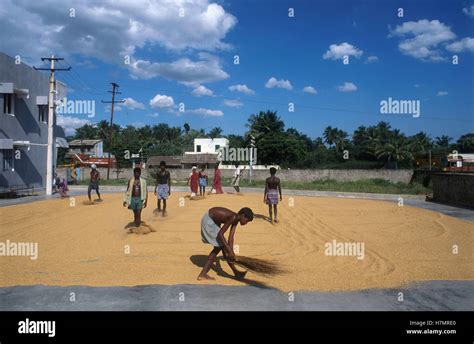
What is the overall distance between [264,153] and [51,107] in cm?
3593

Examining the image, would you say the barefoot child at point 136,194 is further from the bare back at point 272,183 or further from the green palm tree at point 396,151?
the green palm tree at point 396,151

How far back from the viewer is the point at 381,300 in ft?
17.3

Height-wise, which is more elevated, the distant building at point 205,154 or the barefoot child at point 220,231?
the distant building at point 205,154

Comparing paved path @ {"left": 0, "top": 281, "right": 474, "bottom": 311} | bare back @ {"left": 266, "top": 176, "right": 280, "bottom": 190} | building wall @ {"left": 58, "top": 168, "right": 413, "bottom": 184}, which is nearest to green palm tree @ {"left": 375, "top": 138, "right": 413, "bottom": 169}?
building wall @ {"left": 58, "top": 168, "right": 413, "bottom": 184}

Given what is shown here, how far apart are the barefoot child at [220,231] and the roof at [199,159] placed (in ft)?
158

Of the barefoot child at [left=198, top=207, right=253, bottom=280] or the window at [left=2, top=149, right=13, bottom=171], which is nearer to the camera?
the barefoot child at [left=198, top=207, right=253, bottom=280]

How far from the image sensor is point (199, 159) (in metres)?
55.5

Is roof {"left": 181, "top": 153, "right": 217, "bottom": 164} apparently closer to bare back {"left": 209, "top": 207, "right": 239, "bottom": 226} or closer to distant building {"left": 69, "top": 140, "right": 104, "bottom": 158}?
distant building {"left": 69, "top": 140, "right": 104, "bottom": 158}

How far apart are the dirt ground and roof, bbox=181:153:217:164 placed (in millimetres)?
40536

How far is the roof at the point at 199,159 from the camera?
54719 millimetres

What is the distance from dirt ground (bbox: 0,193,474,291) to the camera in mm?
6312

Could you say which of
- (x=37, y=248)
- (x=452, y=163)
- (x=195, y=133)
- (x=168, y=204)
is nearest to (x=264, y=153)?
(x=452, y=163)

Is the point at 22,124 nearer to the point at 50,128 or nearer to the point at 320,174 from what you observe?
the point at 50,128

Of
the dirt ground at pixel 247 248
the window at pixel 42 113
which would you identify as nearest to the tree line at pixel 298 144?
the window at pixel 42 113
